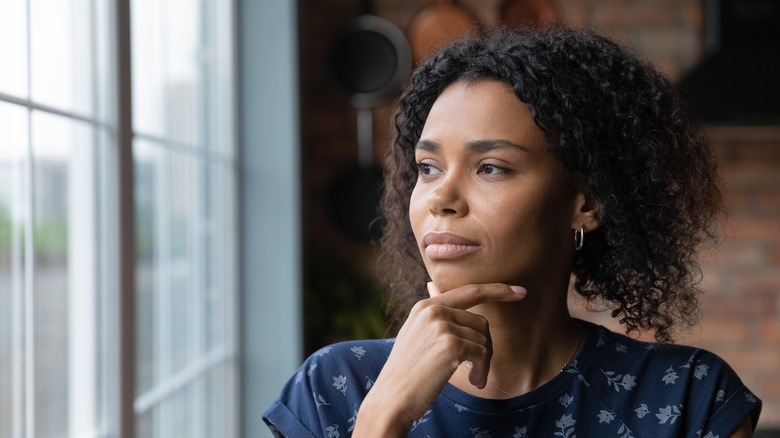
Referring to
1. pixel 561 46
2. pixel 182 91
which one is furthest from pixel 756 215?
pixel 561 46

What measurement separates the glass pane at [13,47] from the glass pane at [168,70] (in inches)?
23.4

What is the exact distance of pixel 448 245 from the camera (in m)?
1.23

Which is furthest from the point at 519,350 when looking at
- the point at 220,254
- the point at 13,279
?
the point at 220,254

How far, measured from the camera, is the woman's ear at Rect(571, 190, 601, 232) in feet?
4.39

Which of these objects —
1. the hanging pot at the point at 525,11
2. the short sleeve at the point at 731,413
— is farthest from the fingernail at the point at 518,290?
the hanging pot at the point at 525,11

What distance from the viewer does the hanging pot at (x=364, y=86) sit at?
12.4 feet

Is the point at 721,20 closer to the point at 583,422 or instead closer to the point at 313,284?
the point at 313,284

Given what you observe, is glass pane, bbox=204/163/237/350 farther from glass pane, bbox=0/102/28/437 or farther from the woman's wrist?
the woman's wrist

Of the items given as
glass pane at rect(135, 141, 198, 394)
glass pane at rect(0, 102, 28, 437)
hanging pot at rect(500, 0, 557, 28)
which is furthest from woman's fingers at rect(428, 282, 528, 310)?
hanging pot at rect(500, 0, 557, 28)

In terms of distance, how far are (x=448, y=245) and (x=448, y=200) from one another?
0.06 meters

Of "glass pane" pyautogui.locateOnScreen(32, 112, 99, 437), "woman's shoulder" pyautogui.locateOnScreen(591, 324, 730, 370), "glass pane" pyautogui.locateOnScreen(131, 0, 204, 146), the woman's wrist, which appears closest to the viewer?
the woman's wrist

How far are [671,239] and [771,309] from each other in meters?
2.68

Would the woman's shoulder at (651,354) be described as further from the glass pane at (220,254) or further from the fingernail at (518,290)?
the glass pane at (220,254)

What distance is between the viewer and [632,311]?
4.75ft
